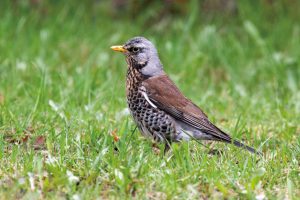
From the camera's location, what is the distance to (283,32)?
10484mm

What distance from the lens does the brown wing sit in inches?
249

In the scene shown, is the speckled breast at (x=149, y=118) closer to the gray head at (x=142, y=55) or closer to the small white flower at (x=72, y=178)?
the gray head at (x=142, y=55)

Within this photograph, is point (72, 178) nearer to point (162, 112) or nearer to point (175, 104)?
point (162, 112)

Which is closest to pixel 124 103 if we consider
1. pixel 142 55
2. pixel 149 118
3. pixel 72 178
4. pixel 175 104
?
pixel 142 55

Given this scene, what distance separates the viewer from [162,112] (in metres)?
6.36

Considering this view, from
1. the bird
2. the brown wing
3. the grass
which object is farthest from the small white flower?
the brown wing

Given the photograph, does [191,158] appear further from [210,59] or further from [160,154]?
[210,59]

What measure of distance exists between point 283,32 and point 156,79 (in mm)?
4441

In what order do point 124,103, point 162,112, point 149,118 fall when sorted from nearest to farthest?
1. point 149,118
2. point 162,112
3. point 124,103

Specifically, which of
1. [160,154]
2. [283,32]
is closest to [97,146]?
[160,154]

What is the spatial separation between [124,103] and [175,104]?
1.07 m

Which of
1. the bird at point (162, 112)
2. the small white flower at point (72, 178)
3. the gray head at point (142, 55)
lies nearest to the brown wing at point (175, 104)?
the bird at point (162, 112)

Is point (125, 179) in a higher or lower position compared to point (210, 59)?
lower

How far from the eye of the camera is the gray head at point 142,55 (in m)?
6.70
